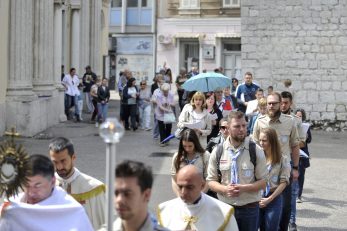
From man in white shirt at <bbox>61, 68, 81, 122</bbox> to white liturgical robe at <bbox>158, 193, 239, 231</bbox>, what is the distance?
18544 millimetres

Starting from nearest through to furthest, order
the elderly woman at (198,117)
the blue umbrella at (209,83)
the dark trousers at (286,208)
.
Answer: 1. the dark trousers at (286,208)
2. the elderly woman at (198,117)
3. the blue umbrella at (209,83)

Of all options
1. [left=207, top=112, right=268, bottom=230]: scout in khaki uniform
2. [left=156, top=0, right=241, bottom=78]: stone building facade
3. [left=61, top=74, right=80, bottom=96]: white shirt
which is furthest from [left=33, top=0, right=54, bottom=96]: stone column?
[left=156, top=0, right=241, bottom=78]: stone building facade

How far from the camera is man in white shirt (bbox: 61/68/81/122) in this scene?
2317 centimetres

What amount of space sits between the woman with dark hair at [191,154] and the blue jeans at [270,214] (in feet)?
2.79

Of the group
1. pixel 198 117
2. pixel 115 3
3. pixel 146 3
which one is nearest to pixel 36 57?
pixel 198 117

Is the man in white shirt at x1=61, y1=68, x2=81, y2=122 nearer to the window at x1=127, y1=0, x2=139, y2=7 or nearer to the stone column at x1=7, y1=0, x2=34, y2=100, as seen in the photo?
the stone column at x1=7, y1=0, x2=34, y2=100

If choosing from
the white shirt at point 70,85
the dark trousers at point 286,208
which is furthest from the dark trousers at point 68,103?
the dark trousers at point 286,208

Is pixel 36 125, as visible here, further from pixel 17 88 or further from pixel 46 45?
pixel 46 45

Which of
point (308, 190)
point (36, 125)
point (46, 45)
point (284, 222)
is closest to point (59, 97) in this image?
point (46, 45)

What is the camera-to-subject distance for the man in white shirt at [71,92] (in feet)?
76.0

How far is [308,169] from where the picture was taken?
46.6 feet

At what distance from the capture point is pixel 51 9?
20.7 metres

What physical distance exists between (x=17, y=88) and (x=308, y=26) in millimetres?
9652

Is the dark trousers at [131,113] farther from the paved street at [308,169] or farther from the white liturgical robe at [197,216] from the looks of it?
the white liturgical robe at [197,216]
